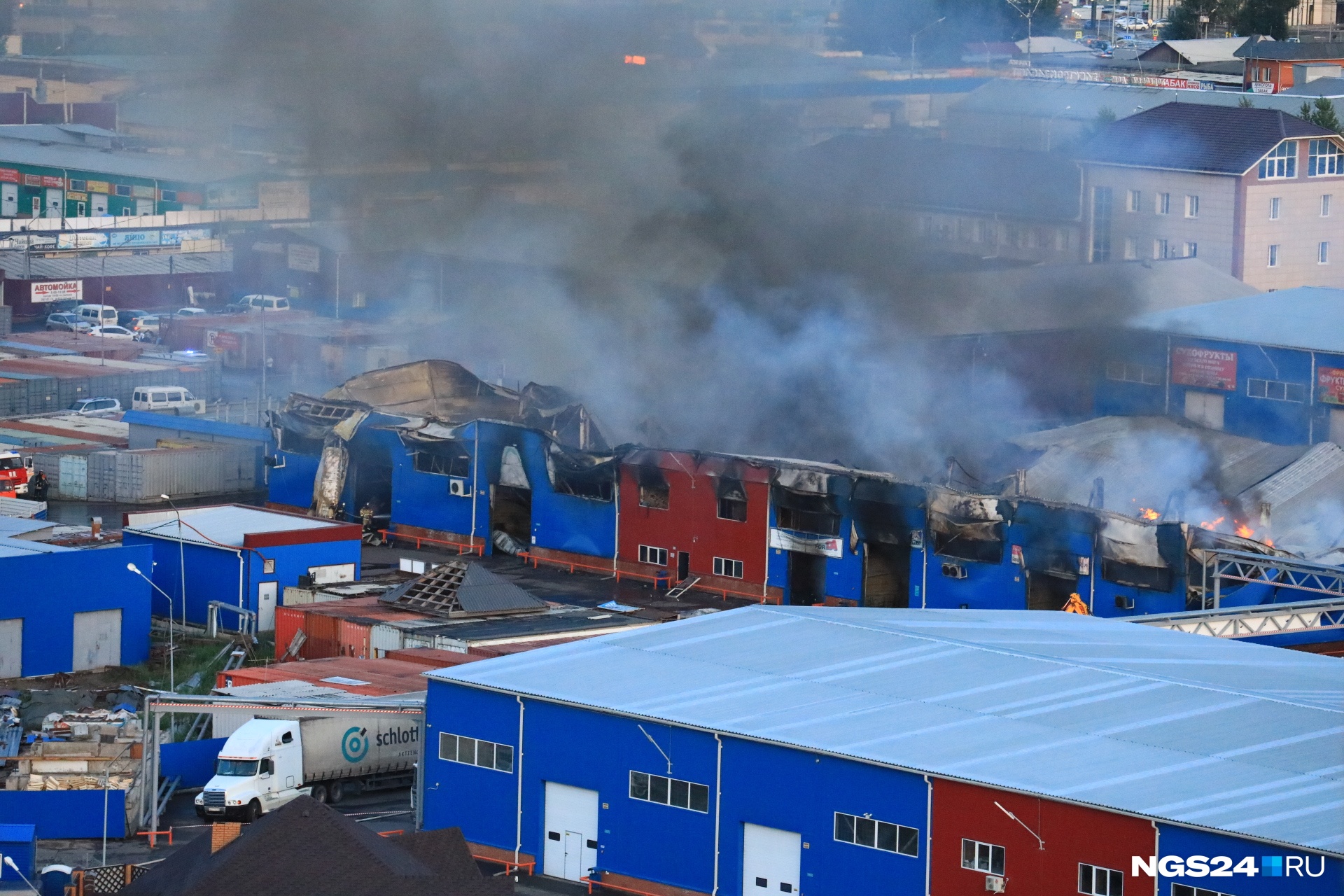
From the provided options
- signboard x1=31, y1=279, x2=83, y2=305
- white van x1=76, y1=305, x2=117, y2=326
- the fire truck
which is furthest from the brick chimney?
signboard x1=31, y1=279, x2=83, y2=305

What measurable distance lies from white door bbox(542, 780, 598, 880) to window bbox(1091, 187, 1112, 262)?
2179cm

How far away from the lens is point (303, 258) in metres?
37.1

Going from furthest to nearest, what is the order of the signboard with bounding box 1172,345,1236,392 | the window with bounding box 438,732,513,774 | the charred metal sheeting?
the signboard with bounding box 1172,345,1236,392 < the charred metal sheeting < the window with bounding box 438,732,513,774

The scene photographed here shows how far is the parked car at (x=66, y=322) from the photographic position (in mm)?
34750

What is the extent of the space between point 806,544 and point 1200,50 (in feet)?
111

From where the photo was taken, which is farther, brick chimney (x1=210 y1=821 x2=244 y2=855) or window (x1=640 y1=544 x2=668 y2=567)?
window (x1=640 y1=544 x2=668 y2=567)

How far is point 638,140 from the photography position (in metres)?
Answer: 30.0

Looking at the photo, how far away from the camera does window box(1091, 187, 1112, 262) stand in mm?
33531

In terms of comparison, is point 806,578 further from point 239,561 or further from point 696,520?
point 239,561

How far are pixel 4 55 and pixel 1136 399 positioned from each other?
116ft

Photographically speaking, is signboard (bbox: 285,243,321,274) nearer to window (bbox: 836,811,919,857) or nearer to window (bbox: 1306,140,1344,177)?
window (bbox: 1306,140,1344,177)

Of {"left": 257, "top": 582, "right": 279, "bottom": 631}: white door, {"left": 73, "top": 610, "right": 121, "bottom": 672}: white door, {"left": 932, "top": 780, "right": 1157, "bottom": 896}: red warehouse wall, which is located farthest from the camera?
{"left": 257, "top": 582, "right": 279, "bottom": 631}: white door

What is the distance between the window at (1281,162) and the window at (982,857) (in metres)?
21.8

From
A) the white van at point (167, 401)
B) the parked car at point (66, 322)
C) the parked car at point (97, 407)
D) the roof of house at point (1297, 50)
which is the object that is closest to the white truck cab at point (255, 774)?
the white van at point (167, 401)
